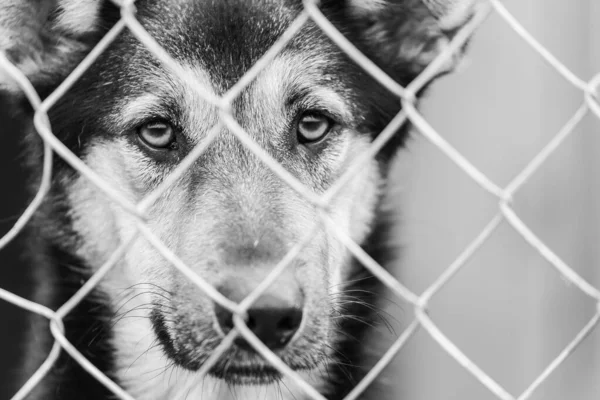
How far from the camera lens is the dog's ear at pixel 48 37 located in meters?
2.22

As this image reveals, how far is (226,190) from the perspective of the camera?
2182 mm

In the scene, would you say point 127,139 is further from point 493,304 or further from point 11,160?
point 493,304

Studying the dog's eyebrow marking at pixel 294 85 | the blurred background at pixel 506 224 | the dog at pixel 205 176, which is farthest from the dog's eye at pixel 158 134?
the blurred background at pixel 506 224

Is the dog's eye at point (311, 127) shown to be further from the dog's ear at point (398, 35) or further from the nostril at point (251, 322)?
the nostril at point (251, 322)

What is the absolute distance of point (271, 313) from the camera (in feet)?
5.63

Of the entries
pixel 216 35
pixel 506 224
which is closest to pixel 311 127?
pixel 216 35

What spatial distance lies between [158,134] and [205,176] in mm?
304

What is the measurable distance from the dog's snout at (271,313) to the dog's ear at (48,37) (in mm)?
1165

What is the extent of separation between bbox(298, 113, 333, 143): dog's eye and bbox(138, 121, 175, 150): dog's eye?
1.54 ft

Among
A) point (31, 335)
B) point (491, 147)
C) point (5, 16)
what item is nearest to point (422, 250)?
point (491, 147)

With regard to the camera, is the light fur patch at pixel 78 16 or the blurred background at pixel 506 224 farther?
the blurred background at pixel 506 224

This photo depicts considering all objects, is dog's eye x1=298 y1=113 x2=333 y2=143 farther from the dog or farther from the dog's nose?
the dog's nose

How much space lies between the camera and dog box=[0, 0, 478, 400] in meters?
2.04

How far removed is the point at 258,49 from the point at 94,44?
0.63 metres
